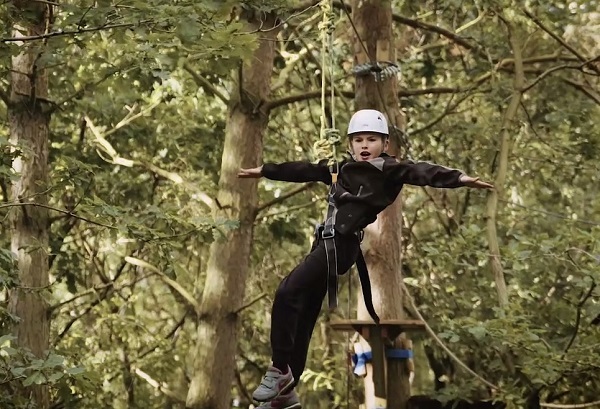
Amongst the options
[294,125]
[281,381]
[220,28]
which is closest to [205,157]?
[294,125]

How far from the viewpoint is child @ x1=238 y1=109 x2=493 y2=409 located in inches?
126

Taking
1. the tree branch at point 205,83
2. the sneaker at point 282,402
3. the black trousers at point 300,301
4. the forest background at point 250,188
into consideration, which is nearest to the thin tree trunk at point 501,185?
the forest background at point 250,188

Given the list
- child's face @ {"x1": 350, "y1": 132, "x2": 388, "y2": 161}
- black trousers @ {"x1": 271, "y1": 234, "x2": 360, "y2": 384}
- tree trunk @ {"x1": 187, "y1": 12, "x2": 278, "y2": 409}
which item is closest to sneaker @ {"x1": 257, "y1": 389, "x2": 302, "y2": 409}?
black trousers @ {"x1": 271, "y1": 234, "x2": 360, "y2": 384}

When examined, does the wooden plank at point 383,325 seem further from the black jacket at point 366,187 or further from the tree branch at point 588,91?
the tree branch at point 588,91

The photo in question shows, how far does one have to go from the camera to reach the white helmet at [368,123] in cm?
340

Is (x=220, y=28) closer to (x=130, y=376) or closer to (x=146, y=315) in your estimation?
(x=130, y=376)

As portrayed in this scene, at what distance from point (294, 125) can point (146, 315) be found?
13.0 feet

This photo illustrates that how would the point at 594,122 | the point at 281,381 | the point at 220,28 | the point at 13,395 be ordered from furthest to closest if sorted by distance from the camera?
the point at 594,122, the point at 13,395, the point at 220,28, the point at 281,381

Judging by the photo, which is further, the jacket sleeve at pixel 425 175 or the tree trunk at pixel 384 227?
the tree trunk at pixel 384 227

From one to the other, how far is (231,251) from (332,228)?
3712mm

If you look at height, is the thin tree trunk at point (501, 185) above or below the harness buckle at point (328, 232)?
above

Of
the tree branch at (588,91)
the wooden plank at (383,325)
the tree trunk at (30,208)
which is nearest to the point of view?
the wooden plank at (383,325)

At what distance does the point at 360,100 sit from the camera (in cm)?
538

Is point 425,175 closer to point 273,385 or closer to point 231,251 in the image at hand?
point 273,385
